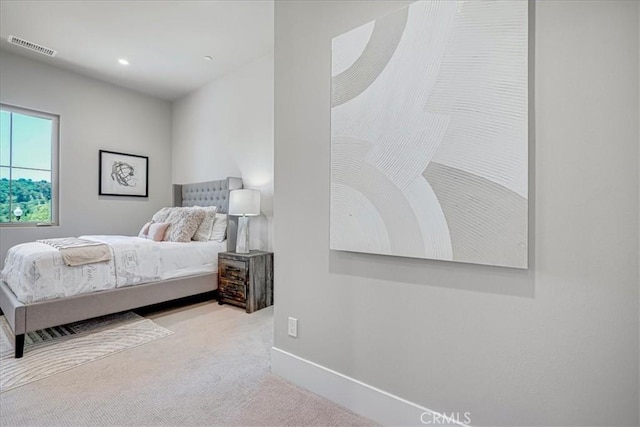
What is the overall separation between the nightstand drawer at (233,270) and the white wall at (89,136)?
7.42 ft

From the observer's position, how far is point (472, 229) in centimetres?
125

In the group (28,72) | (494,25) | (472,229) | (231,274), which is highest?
(28,72)

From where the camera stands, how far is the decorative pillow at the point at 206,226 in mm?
3836

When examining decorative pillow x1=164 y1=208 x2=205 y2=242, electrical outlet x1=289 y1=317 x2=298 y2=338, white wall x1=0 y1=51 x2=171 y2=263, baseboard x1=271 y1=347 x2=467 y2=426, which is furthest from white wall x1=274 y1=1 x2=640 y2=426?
white wall x1=0 y1=51 x2=171 y2=263

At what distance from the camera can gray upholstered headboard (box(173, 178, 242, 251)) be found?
12.7 feet

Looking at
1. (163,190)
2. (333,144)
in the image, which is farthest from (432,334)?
(163,190)

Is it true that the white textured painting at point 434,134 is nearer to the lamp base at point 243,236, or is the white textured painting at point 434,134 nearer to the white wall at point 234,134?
the lamp base at point 243,236

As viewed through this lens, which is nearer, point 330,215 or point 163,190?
point 330,215

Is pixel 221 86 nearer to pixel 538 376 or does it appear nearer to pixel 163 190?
pixel 163 190

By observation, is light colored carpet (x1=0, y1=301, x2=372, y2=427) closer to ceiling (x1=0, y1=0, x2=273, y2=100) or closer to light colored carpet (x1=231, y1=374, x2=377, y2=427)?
light colored carpet (x1=231, y1=374, x2=377, y2=427)

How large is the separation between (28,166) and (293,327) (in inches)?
167

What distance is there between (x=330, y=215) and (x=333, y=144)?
0.39 m

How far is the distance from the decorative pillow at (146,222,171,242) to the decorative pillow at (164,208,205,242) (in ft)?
0.15

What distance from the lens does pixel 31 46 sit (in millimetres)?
3445
